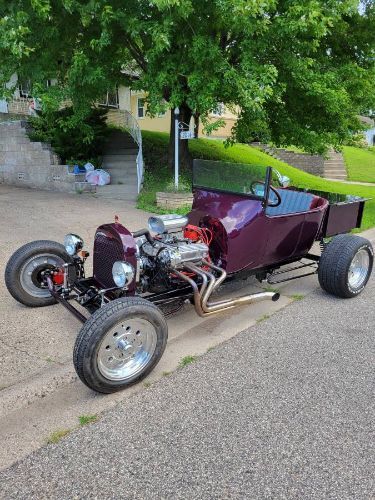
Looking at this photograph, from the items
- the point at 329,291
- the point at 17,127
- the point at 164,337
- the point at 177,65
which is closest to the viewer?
the point at 164,337

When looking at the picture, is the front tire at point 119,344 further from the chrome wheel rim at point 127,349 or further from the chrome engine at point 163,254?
the chrome engine at point 163,254

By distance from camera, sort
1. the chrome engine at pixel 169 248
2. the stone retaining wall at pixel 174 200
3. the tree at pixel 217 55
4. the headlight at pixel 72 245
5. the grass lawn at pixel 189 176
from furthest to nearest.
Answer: the grass lawn at pixel 189 176
the stone retaining wall at pixel 174 200
the tree at pixel 217 55
the headlight at pixel 72 245
the chrome engine at pixel 169 248

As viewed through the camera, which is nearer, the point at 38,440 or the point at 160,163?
the point at 38,440

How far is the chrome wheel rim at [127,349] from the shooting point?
2.90 m

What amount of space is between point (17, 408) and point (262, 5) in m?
6.58

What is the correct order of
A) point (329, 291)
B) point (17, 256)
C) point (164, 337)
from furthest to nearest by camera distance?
point (329, 291) → point (17, 256) → point (164, 337)

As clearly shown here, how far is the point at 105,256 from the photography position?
366cm

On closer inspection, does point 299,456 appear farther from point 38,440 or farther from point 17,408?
point 17,408

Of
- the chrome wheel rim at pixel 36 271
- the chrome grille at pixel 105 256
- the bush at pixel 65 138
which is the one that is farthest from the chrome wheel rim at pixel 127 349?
the bush at pixel 65 138

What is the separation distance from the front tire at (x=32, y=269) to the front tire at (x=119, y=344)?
1305mm

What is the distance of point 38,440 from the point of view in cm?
251

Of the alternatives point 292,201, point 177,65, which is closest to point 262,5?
point 177,65

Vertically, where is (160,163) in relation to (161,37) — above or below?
below

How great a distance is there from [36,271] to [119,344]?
1.60m
